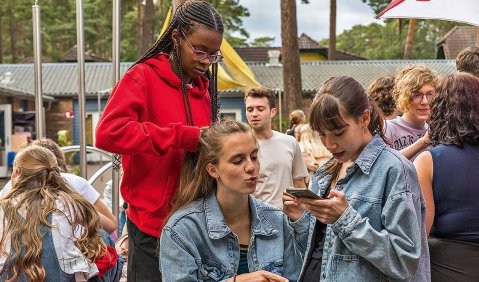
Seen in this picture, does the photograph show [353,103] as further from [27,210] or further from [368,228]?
[27,210]

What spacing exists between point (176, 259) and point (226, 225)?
28cm

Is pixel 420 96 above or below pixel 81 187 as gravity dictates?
above

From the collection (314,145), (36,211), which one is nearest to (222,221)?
(36,211)

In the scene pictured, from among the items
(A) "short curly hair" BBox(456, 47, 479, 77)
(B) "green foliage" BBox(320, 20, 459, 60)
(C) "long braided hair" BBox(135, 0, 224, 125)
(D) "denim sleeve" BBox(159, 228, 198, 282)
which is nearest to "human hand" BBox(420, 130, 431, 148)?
(A) "short curly hair" BBox(456, 47, 479, 77)

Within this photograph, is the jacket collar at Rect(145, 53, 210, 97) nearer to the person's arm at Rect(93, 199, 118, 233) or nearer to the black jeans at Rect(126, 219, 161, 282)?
the black jeans at Rect(126, 219, 161, 282)

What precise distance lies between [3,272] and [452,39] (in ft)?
142

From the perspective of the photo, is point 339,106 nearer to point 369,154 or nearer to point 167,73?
point 369,154

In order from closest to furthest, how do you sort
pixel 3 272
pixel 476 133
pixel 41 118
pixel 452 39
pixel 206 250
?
pixel 206 250 < pixel 476 133 < pixel 3 272 < pixel 41 118 < pixel 452 39

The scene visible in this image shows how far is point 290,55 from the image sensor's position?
69.8 feet

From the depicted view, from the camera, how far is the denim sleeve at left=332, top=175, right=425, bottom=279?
2797 mm

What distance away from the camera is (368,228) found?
110 inches

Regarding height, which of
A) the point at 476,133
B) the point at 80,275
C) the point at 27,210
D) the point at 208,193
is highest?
the point at 476,133

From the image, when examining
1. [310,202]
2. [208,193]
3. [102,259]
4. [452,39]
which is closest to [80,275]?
[102,259]

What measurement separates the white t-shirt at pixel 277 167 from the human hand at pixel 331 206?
365 centimetres
